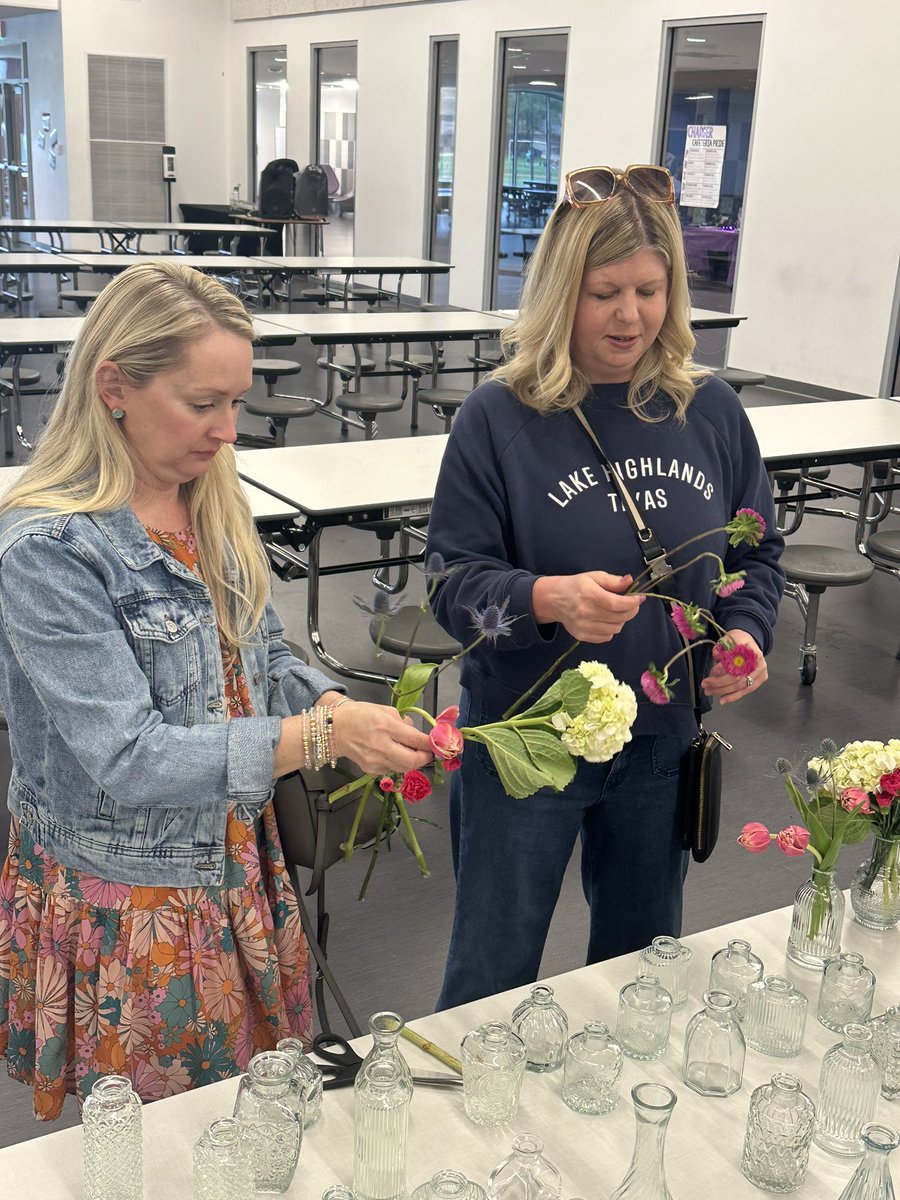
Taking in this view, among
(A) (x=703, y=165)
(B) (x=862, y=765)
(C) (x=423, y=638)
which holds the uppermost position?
(A) (x=703, y=165)

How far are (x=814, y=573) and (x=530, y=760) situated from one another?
303 cm

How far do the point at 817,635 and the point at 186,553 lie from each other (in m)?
3.83

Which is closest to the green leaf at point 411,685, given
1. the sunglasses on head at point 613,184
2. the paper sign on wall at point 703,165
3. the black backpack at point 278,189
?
the sunglasses on head at point 613,184

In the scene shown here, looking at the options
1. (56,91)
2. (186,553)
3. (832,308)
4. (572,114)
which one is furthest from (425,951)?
(56,91)

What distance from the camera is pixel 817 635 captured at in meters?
4.81

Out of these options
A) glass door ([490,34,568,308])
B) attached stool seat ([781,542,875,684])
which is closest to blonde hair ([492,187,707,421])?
attached stool seat ([781,542,875,684])

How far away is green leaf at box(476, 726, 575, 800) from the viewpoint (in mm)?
1235

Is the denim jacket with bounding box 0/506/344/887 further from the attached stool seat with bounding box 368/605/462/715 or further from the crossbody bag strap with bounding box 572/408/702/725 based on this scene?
the attached stool seat with bounding box 368/605/462/715

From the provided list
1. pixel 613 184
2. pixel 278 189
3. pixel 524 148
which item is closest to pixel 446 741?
pixel 613 184

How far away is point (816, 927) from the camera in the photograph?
1.50 m

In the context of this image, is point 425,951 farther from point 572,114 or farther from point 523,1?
point 523,1

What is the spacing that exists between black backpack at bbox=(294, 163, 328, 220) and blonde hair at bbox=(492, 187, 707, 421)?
12165 millimetres

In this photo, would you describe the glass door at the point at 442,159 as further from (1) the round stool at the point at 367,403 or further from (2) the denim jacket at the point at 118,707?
(2) the denim jacket at the point at 118,707

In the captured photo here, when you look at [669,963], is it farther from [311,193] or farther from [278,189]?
[278,189]
